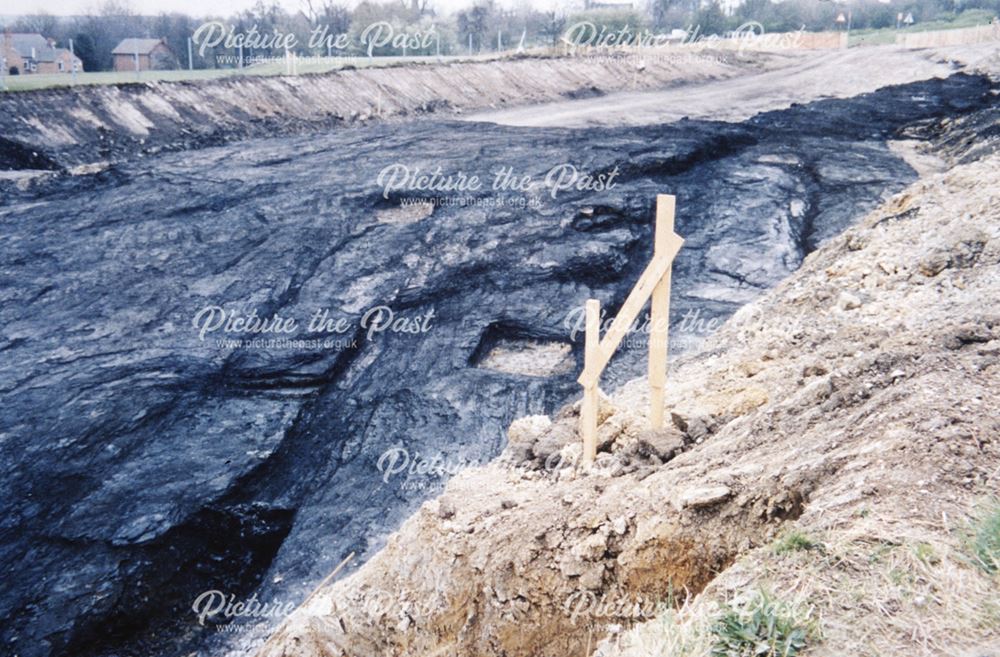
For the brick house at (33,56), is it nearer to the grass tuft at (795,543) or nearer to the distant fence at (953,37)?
the grass tuft at (795,543)

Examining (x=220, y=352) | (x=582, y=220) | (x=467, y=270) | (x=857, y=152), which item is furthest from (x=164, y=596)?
(x=857, y=152)

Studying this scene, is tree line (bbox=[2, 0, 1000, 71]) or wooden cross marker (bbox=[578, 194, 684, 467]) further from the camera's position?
tree line (bbox=[2, 0, 1000, 71])

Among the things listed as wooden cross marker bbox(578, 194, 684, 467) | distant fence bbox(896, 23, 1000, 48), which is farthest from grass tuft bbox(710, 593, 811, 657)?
distant fence bbox(896, 23, 1000, 48)

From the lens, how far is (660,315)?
4.54 m

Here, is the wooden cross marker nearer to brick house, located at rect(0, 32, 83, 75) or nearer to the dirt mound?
the dirt mound

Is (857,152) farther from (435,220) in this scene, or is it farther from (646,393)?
(646,393)

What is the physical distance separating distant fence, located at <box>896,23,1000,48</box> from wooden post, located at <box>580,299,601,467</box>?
120 ft

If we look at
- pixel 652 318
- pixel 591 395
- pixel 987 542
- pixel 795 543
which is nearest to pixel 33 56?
pixel 591 395

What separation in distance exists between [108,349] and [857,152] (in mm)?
15375

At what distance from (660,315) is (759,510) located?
1.37 metres

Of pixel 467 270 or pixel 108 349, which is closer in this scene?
pixel 108 349

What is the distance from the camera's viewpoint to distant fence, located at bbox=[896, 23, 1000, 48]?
34.0m

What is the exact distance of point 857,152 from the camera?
674 inches

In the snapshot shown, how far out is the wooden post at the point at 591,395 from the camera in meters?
4.55
